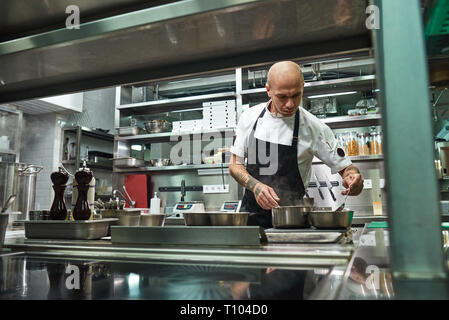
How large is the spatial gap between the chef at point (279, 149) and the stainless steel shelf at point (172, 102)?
74.7 inches

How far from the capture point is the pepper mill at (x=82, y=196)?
4.04 feet

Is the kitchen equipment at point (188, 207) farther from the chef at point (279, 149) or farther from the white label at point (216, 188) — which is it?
the chef at point (279, 149)

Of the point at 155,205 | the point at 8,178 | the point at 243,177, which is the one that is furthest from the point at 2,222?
the point at 155,205

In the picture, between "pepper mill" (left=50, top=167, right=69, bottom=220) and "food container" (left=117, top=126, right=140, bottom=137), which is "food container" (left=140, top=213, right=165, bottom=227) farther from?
"food container" (left=117, top=126, right=140, bottom=137)

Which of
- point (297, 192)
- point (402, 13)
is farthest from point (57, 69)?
point (297, 192)

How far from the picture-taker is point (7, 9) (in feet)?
3.59

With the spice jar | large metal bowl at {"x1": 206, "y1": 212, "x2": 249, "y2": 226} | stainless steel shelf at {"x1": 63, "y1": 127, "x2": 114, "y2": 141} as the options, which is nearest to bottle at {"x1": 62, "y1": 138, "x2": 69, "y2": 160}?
stainless steel shelf at {"x1": 63, "y1": 127, "x2": 114, "y2": 141}

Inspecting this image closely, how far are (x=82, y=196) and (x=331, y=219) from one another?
35.1 inches

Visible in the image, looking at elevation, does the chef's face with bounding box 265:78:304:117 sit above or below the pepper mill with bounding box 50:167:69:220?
above

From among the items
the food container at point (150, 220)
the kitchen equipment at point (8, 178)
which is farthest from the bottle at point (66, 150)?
the food container at point (150, 220)

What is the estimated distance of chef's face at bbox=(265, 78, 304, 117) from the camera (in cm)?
195

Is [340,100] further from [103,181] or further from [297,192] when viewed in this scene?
[103,181]

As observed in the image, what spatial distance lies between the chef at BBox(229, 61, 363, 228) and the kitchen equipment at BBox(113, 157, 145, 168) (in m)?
2.38
